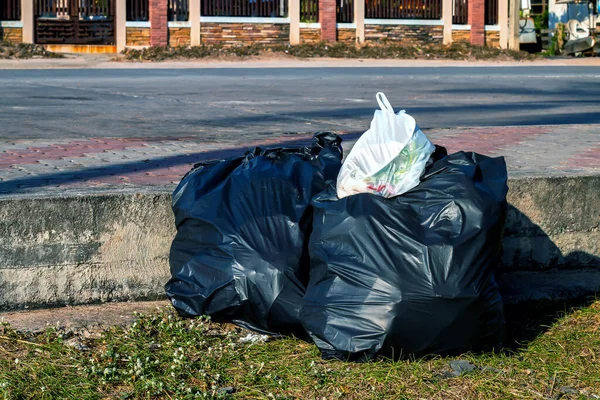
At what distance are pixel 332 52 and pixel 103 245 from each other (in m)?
25.1

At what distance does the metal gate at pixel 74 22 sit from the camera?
1147 inches

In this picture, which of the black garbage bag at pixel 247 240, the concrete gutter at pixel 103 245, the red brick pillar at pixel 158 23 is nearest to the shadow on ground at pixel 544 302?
the concrete gutter at pixel 103 245

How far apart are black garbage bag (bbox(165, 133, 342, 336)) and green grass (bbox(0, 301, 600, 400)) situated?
13cm

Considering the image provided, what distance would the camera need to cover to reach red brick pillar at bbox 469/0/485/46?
34.2 meters

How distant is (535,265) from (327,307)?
1.59 m

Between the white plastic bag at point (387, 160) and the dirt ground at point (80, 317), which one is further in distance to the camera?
the dirt ground at point (80, 317)

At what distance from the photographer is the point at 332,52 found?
28.3 meters

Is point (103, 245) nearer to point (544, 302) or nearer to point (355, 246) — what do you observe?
point (355, 246)

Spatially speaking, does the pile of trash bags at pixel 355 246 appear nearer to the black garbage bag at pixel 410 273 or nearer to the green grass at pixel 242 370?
the black garbage bag at pixel 410 273

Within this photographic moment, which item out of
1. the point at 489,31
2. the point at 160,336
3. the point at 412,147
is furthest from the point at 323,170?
the point at 489,31

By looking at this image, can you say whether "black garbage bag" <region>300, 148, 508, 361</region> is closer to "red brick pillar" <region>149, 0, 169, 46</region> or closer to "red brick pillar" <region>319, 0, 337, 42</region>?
"red brick pillar" <region>149, 0, 169, 46</region>

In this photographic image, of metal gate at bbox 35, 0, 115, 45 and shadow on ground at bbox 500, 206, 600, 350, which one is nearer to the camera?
shadow on ground at bbox 500, 206, 600, 350

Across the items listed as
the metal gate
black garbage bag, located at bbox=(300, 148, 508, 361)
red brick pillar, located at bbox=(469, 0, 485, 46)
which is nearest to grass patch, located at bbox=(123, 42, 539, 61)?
the metal gate

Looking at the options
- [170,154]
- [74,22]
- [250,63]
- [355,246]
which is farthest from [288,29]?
[355,246]
